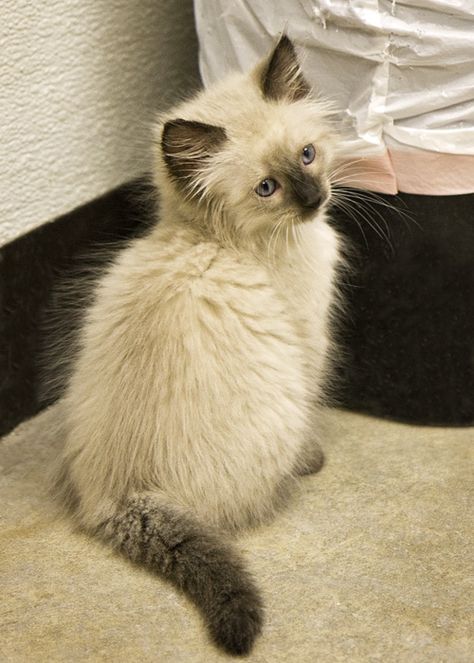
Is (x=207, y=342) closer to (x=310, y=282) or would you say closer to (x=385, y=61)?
(x=310, y=282)

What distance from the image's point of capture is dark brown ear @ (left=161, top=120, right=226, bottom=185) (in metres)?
1.73

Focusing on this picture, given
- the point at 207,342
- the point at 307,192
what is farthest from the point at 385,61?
the point at 207,342

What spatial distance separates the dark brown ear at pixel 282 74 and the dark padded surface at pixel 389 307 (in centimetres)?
37

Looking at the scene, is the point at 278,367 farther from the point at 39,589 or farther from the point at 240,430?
the point at 39,589

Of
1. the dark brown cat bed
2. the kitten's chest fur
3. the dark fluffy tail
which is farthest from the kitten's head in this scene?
the dark fluffy tail

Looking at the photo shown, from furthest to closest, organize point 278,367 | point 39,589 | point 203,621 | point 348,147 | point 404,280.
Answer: point 404,280, point 348,147, point 278,367, point 39,589, point 203,621

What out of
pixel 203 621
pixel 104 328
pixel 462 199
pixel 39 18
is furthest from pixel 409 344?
pixel 39 18

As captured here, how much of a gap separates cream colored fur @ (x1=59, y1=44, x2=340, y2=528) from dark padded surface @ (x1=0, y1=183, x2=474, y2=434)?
0.30 m

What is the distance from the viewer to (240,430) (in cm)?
182

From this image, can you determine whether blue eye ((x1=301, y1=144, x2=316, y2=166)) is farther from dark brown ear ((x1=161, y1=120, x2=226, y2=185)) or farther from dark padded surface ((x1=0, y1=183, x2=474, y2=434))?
dark padded surface ((x1=0, y1=183, x2=474, y2=434))

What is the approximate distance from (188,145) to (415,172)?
0.57 m

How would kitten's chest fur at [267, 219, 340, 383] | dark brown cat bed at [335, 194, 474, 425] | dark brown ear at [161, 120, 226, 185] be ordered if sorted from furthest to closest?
dark brown cat bed at [335, 194, 474, 425]
kitten's chest fur at [267, 219, 340, 383]
dark brown ear at [161, 120, 226, 185]

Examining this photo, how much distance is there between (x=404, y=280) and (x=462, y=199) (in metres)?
0.24

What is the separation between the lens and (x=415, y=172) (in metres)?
2.05
